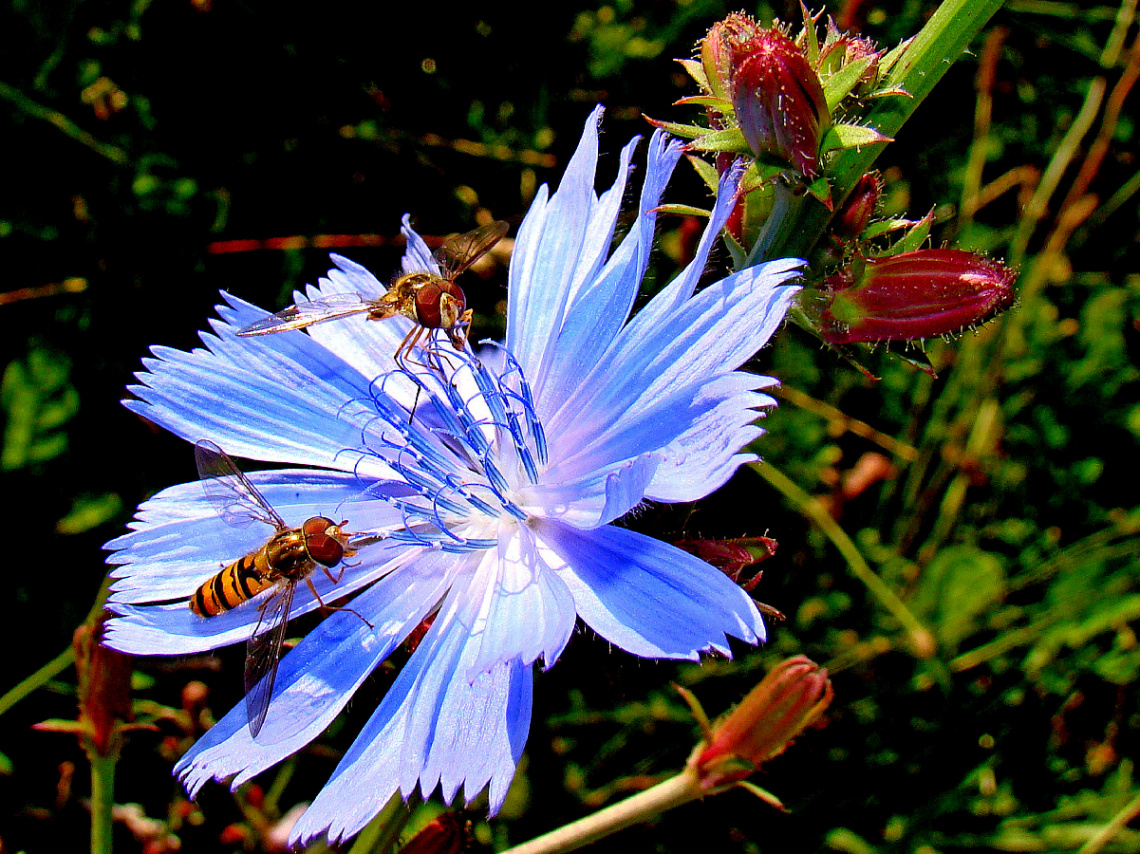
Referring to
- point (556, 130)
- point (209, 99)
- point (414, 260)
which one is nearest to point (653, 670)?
point (414, 260)

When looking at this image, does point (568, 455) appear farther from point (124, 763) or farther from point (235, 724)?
point (124, 763)

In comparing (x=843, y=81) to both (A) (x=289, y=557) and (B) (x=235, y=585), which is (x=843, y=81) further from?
(B) (x=235, y=585)

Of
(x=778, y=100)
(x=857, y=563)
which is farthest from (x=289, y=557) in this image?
(x=857, y=563)

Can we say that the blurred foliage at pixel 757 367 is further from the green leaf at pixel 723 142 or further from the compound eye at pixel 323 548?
the green leaf at pixel 723 142

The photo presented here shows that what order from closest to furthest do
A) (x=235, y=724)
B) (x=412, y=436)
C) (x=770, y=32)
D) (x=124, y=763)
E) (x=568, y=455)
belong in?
(x=770, y=32) → (x=235, y=724) → (x=568, y=455) → (x=412, y=436) → (x=124, y=763)

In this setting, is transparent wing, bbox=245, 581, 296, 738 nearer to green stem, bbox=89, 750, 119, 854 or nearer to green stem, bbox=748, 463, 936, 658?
green stem, bbox=89, 750, 119, 854

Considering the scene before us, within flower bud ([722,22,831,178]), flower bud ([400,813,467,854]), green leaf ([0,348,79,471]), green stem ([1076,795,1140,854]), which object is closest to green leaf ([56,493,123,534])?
green leaf ([0,348,79,471])
